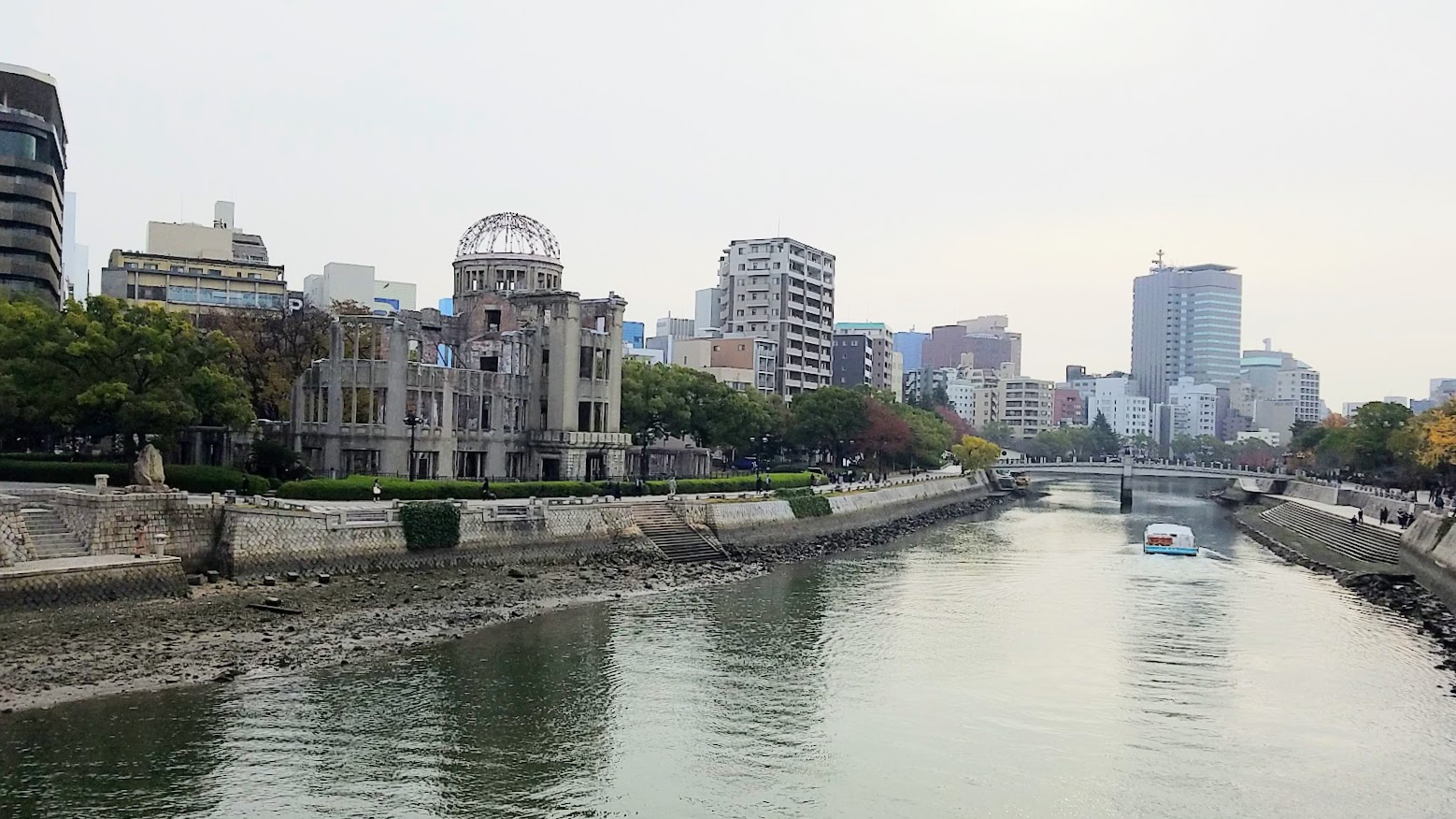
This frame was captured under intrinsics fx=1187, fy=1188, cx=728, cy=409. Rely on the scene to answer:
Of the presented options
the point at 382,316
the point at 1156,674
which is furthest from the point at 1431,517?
the point at 382,316

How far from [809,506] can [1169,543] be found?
24.9 metres

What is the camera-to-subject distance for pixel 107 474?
53.9 m

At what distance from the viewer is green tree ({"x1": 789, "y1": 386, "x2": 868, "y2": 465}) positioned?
119188 mm

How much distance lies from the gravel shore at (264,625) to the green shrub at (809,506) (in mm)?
24921

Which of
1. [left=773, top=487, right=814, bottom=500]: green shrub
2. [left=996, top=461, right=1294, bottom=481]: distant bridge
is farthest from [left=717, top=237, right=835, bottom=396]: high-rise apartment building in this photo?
[left=773, top=487, right=814, bottom=500]: green shrub

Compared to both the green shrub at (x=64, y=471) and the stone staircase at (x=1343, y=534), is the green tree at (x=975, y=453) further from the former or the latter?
the green shrub at (x=64, y=471)

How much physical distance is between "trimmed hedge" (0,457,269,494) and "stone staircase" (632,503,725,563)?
21216 mm

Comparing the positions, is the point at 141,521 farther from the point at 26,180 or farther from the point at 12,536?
the point at 26,180

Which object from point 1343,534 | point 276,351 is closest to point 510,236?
point 276,351

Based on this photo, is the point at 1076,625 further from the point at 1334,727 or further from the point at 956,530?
the point at 956,530

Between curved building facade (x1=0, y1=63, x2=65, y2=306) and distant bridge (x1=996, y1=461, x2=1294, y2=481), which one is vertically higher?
curved building facade (x1=0, y1=63, x2=65, y2=306)

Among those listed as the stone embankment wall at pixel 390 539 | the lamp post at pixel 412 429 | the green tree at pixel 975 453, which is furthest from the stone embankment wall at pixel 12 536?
the green tree at pixel 975 453

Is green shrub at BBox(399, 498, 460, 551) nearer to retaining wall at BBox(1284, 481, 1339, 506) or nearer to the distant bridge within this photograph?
retaining wall at BBox(1284, 481, 1339, 506)

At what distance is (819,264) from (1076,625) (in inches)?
5319
